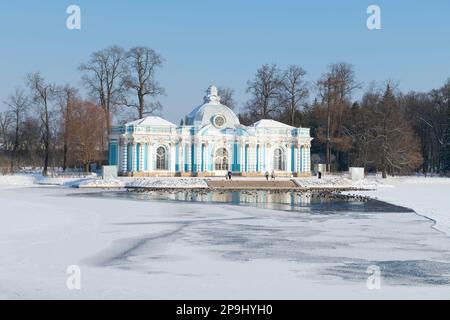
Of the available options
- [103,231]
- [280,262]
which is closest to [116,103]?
[103,231]

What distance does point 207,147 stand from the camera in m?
53.7

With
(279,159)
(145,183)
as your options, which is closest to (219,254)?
(145,183)

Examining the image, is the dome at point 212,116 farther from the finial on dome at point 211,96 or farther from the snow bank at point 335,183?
the snow bank at point 335,183

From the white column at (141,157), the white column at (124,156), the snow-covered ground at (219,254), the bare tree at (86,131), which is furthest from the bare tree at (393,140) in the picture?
the snow-covered ground at (219,254)

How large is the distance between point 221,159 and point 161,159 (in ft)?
19.0

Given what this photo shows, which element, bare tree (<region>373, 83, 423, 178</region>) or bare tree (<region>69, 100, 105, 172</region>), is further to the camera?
bare tree (<region>373, 83, 423, 178</region>)

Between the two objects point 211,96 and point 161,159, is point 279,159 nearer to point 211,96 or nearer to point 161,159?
point 211,96

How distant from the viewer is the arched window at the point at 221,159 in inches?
2133

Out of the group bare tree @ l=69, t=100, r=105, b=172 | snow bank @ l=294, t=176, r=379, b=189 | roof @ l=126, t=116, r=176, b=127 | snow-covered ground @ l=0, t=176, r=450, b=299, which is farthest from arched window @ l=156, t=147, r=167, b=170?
snow-covered ground @ l=0, t=176, r=450, b=299

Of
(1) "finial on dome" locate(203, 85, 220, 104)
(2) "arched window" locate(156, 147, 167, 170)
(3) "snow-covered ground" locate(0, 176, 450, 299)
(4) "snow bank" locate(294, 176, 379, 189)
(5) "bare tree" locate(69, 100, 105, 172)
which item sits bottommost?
(3) "snow-covered ground" locate(0, 176, 450, 299)

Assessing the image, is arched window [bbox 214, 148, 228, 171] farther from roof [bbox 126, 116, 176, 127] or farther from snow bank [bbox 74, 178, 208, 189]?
snow bank [bbox 74, 178, 208, 189]

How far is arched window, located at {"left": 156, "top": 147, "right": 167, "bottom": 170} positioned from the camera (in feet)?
172

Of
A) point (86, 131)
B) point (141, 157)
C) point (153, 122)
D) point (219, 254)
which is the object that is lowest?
point (219, 254)
